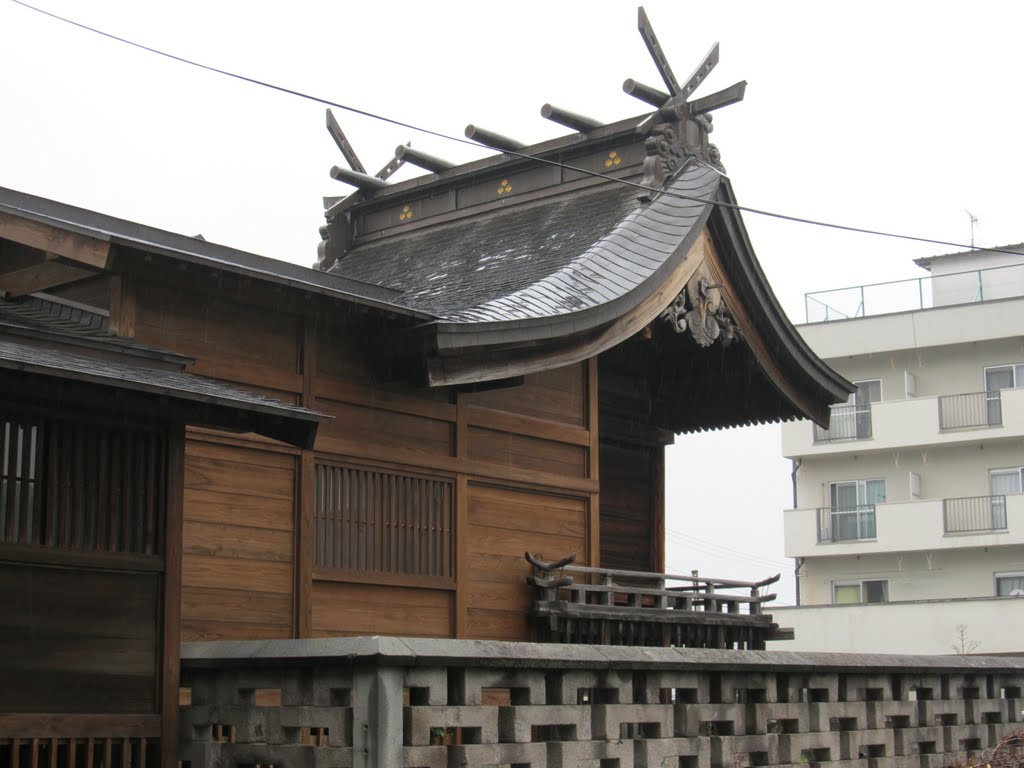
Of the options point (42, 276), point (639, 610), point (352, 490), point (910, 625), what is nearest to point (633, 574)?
point (639, 610)

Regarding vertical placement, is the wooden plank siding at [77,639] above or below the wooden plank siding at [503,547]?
below

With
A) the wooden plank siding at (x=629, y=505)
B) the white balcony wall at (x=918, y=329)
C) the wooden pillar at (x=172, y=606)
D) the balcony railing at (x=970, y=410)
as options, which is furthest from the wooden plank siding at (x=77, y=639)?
the balcony railing at (x=970, y=410)

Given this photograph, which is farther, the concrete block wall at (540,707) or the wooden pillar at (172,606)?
the wooden pillar at (172,606)

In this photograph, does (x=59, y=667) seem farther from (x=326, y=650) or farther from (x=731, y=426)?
(x=731, y=426)

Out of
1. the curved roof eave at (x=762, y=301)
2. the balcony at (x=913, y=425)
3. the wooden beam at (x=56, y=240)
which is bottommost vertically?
the wooden beam at (x=56, y=240)

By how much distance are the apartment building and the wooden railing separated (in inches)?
815

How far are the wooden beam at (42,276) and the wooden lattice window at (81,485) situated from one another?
203 cm

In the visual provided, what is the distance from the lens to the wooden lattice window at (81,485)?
926 centimetres

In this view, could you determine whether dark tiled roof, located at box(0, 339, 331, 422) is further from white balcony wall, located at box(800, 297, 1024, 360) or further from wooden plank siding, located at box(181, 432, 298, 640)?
white balcony wall, located at box(800, 297, 1024, 360)

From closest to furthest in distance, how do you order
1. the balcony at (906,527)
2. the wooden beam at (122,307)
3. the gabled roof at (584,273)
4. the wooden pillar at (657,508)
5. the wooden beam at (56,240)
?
1. the wooden beam at (56,240)
2. the wooden beam at (122,307)
3. the gabled roof at (584,273)
4. the wooden pillar at (657,508)
5. the balcony at (906,527)

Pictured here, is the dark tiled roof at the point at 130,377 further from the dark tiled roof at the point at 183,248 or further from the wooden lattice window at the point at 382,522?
the wooden lattice window at the point at 382,522

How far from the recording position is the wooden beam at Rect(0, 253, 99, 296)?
11.4 metres

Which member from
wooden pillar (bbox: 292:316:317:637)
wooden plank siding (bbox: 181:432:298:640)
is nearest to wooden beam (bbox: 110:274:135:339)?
wooden plank siding (bbox: 181:432:298:640)

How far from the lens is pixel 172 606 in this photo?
A: 9.77 meters
